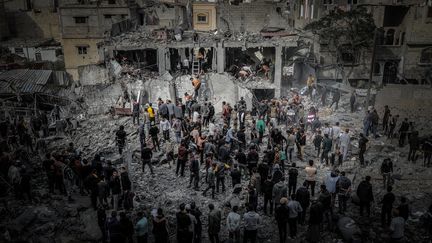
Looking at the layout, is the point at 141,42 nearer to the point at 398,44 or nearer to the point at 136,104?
the point at 136,104

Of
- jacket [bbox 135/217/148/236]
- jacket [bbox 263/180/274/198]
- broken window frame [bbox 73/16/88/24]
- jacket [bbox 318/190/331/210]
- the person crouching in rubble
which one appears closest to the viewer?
jacket [bbox 135/217/148/236]

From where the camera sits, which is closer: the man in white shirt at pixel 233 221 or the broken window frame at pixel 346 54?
the man in white shirt at pixel 233 221

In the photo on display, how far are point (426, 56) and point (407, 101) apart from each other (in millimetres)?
9485

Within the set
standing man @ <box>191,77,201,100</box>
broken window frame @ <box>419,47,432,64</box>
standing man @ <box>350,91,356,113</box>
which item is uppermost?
broken window frame @ <box>419,47,432,64</box>

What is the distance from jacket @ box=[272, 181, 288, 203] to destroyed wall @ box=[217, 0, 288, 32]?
2449 centimetres

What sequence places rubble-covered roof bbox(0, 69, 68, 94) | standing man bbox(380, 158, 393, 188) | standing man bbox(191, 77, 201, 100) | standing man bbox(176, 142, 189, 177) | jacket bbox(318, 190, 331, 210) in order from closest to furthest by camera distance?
jacket bbox(318, 190, 331, 210) < standing man bbox(380, 158, 393, 188) < standing man bbox(176, 142, 189, 177) < standing man bbox(191, 77, 201, 100) < rubble-covered roof bbox(0, 69, 68, 94)

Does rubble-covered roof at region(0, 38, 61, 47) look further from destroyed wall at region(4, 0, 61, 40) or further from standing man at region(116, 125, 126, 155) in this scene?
standing man at region(116, 125, 126, 155)

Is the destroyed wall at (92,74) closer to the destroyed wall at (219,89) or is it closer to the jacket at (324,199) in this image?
the destroyed wall at (219,89)

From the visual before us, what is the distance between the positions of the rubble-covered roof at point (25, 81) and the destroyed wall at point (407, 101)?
23.6m

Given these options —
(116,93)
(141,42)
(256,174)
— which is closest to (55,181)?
(256,174)

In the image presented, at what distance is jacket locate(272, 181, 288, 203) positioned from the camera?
1206 centimetres

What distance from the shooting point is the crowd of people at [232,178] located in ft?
35.6

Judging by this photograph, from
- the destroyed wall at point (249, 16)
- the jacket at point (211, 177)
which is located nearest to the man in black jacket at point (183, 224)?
the jacket at point (211, 177)

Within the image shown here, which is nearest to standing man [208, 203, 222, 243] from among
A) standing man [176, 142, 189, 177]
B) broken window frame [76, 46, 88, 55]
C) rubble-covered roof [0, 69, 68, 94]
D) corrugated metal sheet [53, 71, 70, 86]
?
standing man [176, 142, 189, 177]
